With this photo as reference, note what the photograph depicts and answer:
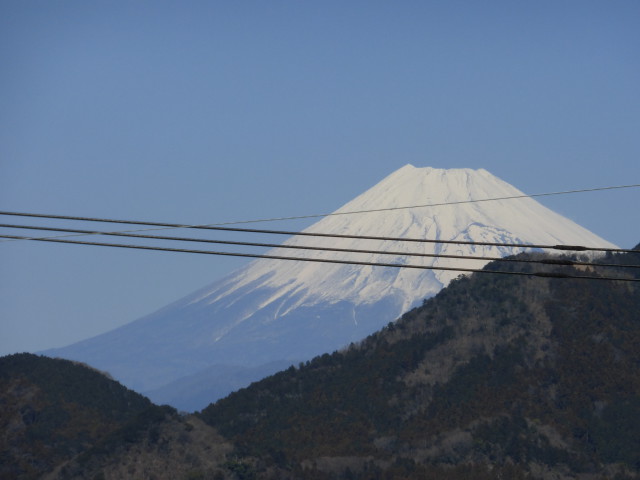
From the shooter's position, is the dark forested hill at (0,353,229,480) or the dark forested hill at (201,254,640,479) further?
the dark forested hill at (0,353,229,480)

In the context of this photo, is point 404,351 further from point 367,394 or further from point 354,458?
point 354,458

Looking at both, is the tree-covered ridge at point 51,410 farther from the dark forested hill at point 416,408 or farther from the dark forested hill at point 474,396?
the dark forested hill at point 474,396

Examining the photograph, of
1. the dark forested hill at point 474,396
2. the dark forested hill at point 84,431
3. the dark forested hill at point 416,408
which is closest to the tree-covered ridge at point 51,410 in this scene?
the dark forested hill at point 84,431

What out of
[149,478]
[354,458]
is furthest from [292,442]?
[149,478]

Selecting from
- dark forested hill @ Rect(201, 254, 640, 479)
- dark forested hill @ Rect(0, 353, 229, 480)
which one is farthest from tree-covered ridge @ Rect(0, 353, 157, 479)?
dark forested hill @ Rect(201, 254, 640, 479)

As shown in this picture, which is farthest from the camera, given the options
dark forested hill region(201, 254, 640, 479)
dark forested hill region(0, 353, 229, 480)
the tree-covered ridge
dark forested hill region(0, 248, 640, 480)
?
the tree-covered ridge

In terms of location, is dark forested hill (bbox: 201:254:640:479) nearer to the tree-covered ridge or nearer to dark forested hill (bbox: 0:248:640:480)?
Answer: dark forested hill (bbox: 0:248:640:480)

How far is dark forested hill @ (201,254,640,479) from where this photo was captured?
121 meters

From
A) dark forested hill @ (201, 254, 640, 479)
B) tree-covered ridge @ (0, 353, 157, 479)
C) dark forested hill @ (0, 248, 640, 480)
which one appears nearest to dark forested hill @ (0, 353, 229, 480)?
tree-covered ridge @ (0, 353, 157, 479)

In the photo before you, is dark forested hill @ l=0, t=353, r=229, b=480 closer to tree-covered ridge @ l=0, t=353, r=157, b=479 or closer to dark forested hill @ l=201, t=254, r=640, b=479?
tree-covered ridge @ l=0, t=353, r=157, b=479

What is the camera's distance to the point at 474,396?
13250 centimetres

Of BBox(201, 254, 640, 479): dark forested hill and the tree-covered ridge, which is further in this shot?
the tree-covered ridge

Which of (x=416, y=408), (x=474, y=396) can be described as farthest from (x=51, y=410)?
(x=474, y=396)

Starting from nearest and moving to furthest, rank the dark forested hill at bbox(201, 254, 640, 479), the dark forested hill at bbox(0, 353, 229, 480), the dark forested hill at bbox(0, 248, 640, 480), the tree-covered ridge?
the dark forested hill at bbox(0, 248, 640, 480) → the dark forested hill at bbox(201, 254, 640, 479) → the dark forested hill at bbox(0, 353, 229, 480) → the tree-covered ridge
